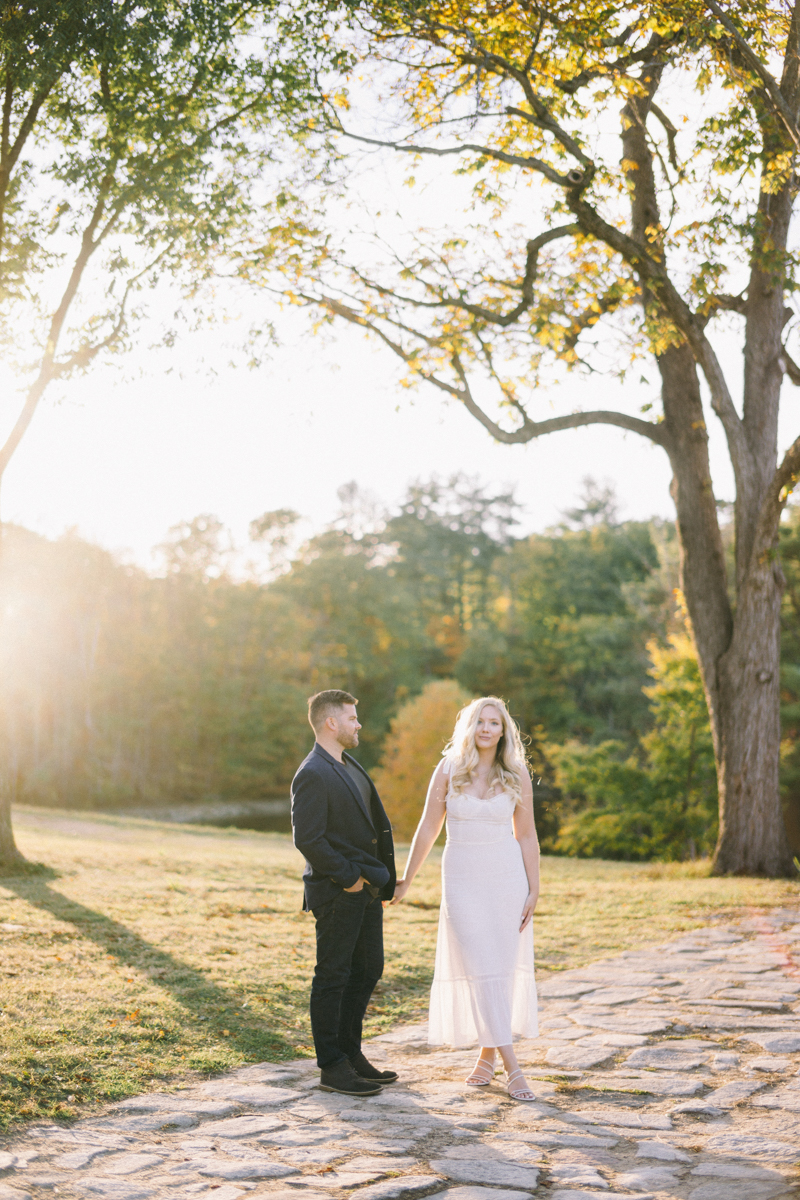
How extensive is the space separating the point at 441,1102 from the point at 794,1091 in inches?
66.1

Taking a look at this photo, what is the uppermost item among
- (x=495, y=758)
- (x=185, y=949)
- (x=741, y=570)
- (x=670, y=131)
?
(x=670, y=131)

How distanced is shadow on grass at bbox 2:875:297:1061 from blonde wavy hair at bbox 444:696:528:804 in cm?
196

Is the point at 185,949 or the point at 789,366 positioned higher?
the point at 789,366

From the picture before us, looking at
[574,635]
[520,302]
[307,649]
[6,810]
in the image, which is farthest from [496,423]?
[307,649]

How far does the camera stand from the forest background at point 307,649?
149 ft

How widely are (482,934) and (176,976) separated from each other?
297 cm

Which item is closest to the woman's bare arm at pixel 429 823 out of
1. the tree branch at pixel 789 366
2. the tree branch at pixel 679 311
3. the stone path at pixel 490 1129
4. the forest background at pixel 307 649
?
the stone path at pixel 490 1129

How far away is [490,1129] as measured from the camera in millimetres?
4367

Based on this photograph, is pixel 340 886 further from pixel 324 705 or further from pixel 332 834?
pixel 324 705

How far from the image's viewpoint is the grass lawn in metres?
5.29

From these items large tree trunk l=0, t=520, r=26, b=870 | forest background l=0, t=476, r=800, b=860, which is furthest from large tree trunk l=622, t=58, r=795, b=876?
forest background l=0, t=476, r=800, b=860

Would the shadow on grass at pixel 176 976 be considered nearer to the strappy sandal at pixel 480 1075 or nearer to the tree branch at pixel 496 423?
the strappy sandal at pixel 480 1075

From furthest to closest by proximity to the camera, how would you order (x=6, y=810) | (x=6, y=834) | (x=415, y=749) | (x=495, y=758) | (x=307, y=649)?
(x=307, y=649), (x=415, y=749), (x=6, y=810), (x=6, y=834), (x=495, y=758)

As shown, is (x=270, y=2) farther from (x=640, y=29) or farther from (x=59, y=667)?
(x=59, y=667)
